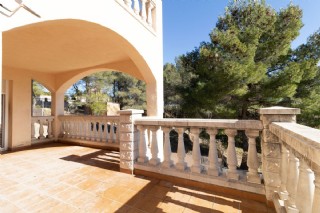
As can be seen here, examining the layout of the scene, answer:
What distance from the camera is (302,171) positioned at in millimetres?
1225

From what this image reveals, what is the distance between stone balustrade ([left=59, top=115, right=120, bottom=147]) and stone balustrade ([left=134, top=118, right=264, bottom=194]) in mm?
2144

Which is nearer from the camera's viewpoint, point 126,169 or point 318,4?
point 126,169

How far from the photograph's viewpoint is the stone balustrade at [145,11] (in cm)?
394

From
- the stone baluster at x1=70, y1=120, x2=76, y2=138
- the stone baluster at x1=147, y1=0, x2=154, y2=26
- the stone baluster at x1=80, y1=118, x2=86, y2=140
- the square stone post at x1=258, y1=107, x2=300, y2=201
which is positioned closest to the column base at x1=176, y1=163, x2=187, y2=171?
the square stone post at x1=258, y1=107, x2=300, y2=201

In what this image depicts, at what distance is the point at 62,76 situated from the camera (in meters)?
6.51

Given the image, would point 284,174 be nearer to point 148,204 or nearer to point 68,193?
point 148,204

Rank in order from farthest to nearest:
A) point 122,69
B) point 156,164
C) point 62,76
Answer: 1. point 62,76
2. point 122,69
3. point 156,164

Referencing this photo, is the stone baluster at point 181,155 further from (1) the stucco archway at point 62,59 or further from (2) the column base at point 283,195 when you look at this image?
(1) the stucco archway at point 62,59

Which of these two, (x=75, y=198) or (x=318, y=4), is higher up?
(x=318, y=4)

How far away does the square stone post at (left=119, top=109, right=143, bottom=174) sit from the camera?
3221 millimetres

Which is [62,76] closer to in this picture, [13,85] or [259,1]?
[13,85]

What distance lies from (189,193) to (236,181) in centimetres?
68

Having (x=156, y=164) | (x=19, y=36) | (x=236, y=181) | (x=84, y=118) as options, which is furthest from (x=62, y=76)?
(x=236, y=181)

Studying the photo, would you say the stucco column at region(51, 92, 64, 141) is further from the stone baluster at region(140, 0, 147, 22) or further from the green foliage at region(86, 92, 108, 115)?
the green foliage at region(86, 92, 108, 115)
